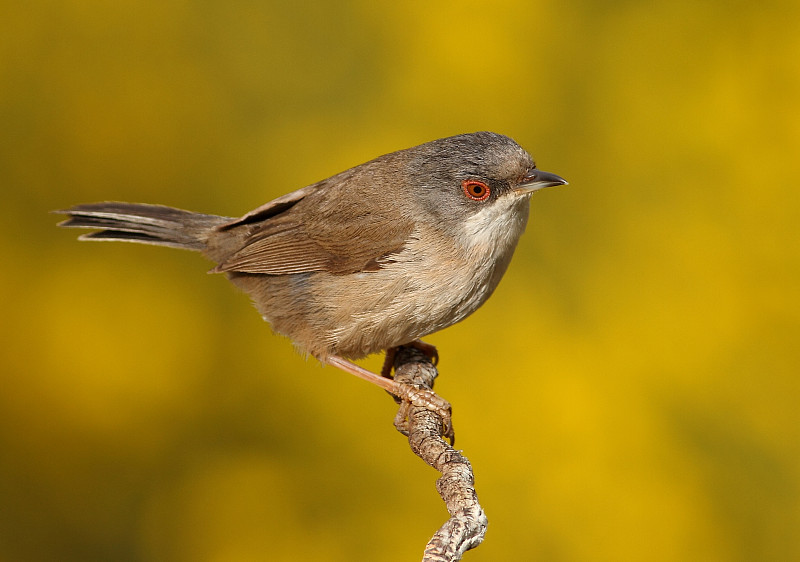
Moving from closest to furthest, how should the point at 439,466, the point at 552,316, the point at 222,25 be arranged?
the point at 439,466 < the point at 552,316 < the point at 222,25

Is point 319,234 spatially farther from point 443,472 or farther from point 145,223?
point 443,472

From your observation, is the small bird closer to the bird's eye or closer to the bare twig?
the bird's eye

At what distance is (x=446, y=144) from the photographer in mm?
3926

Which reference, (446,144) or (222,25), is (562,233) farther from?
(222,25)

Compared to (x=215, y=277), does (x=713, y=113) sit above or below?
above

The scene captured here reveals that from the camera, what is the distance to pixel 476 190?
3.79 metres

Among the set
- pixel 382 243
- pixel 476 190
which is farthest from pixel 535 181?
pixel 382 243

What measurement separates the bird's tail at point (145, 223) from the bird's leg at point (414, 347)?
1163 millimetres

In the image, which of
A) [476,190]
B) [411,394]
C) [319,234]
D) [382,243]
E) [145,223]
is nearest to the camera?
[476,190]

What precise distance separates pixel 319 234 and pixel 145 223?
1069 mm

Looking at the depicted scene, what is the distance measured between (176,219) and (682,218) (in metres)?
3.01

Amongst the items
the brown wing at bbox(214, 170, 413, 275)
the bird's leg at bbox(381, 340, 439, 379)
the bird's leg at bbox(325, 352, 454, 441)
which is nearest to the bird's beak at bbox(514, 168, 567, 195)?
the brown wing at bbox(214, 170, 413, 275)

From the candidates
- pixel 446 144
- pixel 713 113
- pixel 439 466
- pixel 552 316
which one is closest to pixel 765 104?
pixel 713 113

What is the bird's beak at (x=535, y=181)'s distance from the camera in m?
3.65
